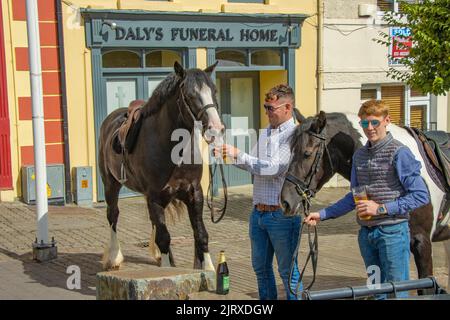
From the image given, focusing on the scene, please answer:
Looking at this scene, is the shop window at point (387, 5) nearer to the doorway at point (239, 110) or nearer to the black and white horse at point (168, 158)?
the doorway at point (239, 110)

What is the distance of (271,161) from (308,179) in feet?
1.17

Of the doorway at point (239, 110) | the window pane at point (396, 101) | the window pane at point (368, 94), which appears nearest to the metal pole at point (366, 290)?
the doorway at point (239, 110)

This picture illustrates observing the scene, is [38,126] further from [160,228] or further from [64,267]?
[160,228]

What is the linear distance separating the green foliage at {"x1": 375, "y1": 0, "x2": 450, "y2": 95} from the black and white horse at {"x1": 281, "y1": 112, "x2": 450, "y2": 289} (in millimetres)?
4398

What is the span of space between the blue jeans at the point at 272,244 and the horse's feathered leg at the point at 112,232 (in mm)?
3098

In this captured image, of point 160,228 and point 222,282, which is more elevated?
point 222,282

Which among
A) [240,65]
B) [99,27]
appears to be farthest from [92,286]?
[240,65]

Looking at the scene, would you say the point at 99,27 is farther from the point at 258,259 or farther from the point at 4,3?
the point at 258,259

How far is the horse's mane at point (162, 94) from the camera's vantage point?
6825 mm

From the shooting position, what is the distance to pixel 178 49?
1376cm

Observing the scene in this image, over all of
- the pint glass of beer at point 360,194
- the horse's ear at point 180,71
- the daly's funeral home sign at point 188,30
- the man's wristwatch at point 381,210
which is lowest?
the man's wristwatch at point 381,210

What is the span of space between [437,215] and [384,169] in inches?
38.5

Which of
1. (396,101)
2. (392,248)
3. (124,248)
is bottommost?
(124,248)

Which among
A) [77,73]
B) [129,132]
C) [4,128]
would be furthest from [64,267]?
[77,73]
